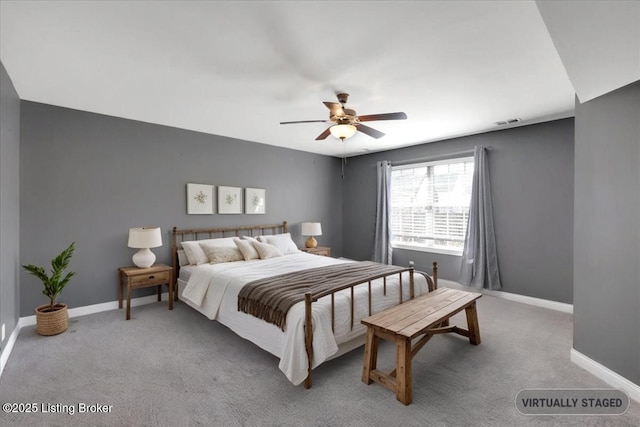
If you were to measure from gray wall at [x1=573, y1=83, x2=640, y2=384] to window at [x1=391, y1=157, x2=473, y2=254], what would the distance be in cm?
231

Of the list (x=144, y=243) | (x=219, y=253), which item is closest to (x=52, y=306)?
(x=144, y=243)

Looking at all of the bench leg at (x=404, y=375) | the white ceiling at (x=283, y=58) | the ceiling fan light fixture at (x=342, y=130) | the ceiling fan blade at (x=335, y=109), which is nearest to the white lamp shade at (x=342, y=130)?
the ceiling fan light fixture at (x=342, y=130)

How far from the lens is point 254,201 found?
5.21 m

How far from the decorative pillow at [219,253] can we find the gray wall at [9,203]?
1.87 metres

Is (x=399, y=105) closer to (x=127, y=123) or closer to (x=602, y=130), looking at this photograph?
(x=602, y=130)

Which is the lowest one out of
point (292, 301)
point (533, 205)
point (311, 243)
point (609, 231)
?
point (292, 301)

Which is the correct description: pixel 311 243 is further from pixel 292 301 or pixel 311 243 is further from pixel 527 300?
pixel 527 300

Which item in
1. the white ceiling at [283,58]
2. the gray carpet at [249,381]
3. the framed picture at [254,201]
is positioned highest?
the white ceiling at [283,58]

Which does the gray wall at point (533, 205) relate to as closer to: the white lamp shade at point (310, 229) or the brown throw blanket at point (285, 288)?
the brown throw blanket at point (285, 288)

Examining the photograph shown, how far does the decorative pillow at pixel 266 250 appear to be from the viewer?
14.5 ft

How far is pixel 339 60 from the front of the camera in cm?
237

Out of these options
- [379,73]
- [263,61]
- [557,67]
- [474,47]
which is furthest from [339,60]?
[557,67]

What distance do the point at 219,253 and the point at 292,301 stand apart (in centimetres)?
203

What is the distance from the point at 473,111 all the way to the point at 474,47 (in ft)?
5.26
